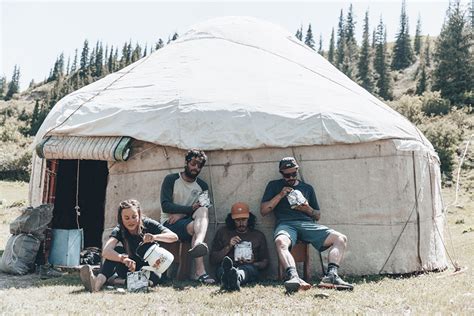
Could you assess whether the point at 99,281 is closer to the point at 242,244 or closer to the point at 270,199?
the point at 242,244

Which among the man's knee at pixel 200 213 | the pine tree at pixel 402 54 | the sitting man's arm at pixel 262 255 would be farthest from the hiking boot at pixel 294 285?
the pine tree at pixel 402 54

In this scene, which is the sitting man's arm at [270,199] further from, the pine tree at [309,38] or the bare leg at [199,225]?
the pine tree at [309,38]

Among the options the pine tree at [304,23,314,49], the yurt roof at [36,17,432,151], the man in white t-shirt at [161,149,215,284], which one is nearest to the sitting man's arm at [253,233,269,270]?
the man in white t-shirt at [161,149,215,284]

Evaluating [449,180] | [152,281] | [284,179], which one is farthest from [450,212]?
[152,281]

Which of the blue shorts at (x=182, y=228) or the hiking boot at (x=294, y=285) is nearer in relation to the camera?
the hiking boot at (x=294, y=285)

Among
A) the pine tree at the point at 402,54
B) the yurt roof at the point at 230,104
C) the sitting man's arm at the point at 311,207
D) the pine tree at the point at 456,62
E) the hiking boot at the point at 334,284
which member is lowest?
the hiking boot at the point at 334,284

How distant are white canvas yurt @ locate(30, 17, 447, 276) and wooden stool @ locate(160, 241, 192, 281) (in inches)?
18.9

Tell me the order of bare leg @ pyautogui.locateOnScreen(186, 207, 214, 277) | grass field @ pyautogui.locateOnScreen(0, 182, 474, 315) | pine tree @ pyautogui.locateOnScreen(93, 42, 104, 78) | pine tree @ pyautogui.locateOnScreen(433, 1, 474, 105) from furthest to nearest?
pine tree @ pyautogui.locateOnScreen(93, 42, 104, 78), pine tree @ pyautogui.locateOnScreen(433, 1, 474, 105), bare leg @ pyautogui.locateOnScreen(186, 207, 214, 277), grass field @ pyautogui.locateOnScreen(0, 182, 474, 315)

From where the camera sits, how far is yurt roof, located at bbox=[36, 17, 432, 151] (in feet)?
18.1

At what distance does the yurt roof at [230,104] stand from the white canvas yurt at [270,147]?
0.04 feet

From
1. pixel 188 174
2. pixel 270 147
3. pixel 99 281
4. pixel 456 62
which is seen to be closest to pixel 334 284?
pixel 270 147

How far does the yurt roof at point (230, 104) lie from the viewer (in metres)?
5.51

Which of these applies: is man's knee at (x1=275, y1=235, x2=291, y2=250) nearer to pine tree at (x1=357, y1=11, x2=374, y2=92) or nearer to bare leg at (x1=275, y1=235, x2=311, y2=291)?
bare leg at (x1=275, y1=235, x2=311, y2=291)

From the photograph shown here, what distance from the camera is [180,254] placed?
5094mm
